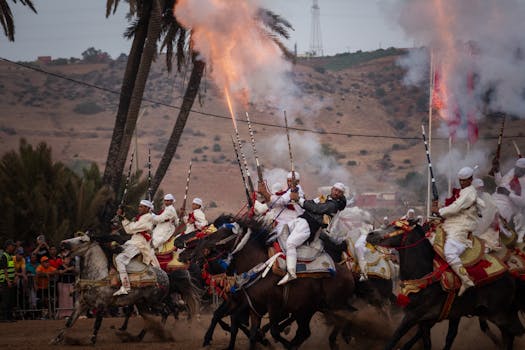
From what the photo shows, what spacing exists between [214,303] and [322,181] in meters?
41.4

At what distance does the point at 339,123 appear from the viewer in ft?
319

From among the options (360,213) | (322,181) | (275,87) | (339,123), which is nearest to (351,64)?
(339,123)

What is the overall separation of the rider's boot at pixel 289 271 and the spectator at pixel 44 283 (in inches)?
410

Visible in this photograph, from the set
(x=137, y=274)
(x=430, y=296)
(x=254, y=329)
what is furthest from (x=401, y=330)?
(x=137, y=274)

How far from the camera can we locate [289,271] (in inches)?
606

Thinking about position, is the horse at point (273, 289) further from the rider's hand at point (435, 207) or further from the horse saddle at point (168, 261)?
the horse saddle at point (168, 261)

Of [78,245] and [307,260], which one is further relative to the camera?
[78,245]

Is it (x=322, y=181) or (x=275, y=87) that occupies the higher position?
(x=275, y=87)

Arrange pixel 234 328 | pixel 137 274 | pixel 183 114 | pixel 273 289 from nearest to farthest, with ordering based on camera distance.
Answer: pixel 273 289
pixel 234 328
pixel 137 274
pixel 183 114

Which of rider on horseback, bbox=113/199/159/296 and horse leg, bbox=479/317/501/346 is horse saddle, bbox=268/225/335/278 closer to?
horse leg, bbox=479/317/501/346

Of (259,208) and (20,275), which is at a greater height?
(259,208)

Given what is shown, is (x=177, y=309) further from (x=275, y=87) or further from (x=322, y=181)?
(x=322, y=181)

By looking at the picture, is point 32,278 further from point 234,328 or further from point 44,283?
point 234,328

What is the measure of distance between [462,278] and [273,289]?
3203 millimetres
